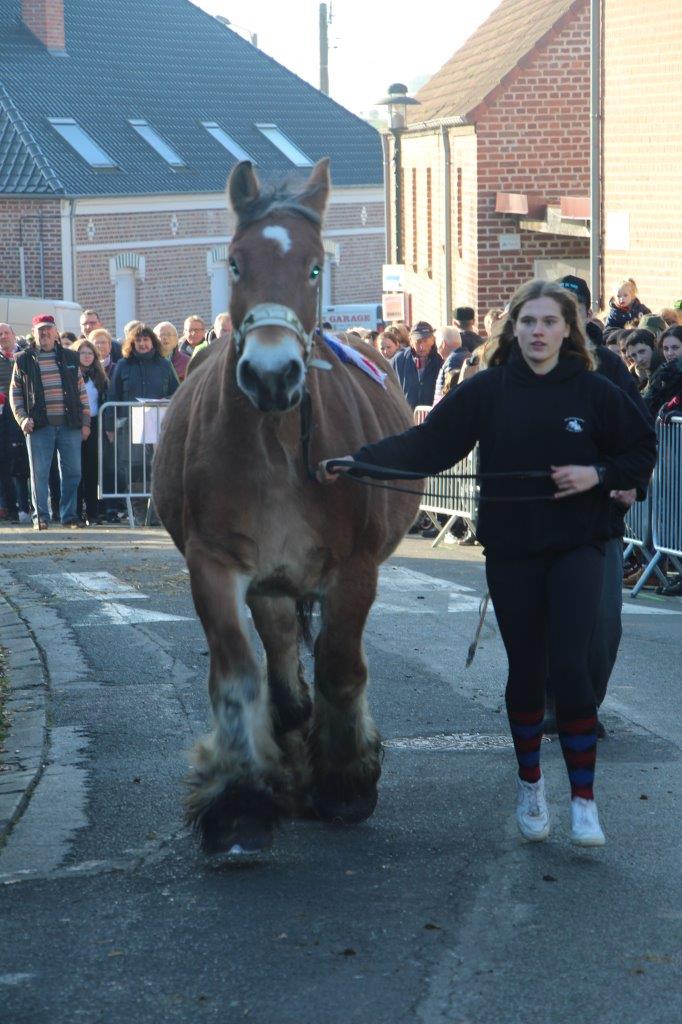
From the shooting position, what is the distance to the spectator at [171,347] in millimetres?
17938

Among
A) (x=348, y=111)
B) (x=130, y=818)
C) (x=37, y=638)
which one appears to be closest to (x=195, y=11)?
(x=348, y=111)

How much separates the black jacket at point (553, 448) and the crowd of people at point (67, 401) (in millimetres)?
10773

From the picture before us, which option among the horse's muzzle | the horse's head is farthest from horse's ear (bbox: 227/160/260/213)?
the horse's muzzle

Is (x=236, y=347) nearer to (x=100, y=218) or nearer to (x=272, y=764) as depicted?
(x=272, y=764)

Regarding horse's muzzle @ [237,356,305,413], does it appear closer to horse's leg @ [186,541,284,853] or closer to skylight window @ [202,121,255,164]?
horse's leg @ [186,541,284,853]

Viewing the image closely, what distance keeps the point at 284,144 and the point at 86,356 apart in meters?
37.8

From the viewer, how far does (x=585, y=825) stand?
18.9 feet

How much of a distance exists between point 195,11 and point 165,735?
5319 cm

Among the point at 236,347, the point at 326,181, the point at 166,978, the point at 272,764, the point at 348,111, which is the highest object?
the point at 348,111

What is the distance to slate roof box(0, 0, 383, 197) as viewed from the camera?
149 ft

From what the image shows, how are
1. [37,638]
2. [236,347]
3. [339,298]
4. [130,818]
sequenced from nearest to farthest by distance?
[236,347] < [130,818] < [37,638] < [339,298]

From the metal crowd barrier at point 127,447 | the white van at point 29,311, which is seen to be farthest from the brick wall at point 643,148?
the white van at point 29,311

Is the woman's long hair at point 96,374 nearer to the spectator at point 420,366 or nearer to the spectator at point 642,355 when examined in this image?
the spectator at point 420,366

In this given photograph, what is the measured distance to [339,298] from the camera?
5503cm
